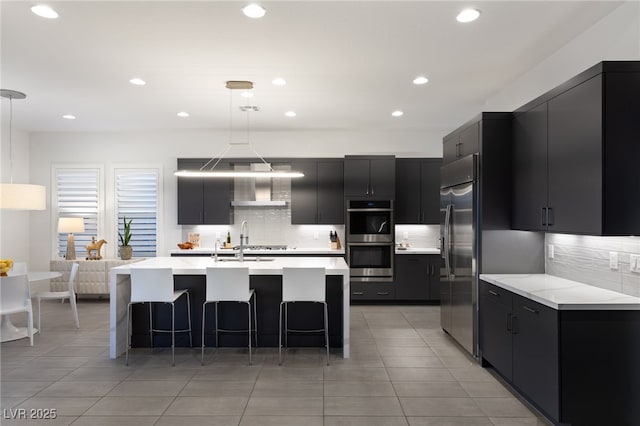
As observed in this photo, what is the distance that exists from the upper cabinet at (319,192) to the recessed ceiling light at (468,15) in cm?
385

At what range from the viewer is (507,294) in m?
3.27

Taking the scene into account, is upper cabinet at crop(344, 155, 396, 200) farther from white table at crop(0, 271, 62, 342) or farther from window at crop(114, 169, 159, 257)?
white table at crop(0, 271, 62, 342)

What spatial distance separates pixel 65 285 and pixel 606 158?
24.4 feet

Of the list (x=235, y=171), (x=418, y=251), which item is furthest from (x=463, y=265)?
(x=235, y=171)

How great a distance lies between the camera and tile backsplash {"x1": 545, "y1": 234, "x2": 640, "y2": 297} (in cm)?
281

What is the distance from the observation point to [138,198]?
279 inches

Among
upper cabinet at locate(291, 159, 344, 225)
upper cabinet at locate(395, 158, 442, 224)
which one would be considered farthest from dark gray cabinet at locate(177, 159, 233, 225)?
upper cabinet at locate(395, 158, 442, 224)

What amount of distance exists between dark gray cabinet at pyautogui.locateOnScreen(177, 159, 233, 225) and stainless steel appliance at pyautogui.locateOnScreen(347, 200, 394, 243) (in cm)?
212

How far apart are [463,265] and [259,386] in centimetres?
230

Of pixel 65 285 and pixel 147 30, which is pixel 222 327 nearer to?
pixel 147 30

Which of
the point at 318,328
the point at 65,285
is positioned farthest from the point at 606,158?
the point at 65,285

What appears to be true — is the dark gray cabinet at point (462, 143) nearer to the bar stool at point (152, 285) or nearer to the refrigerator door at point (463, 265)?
the refrigerator door at point (463, 265)

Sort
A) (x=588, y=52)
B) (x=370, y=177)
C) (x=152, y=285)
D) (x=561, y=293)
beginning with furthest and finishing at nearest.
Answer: (x=370, y=177), (x=152, y=285), (x=588, y=52), (x=561, y=293)

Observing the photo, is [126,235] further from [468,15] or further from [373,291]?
[468,15]
